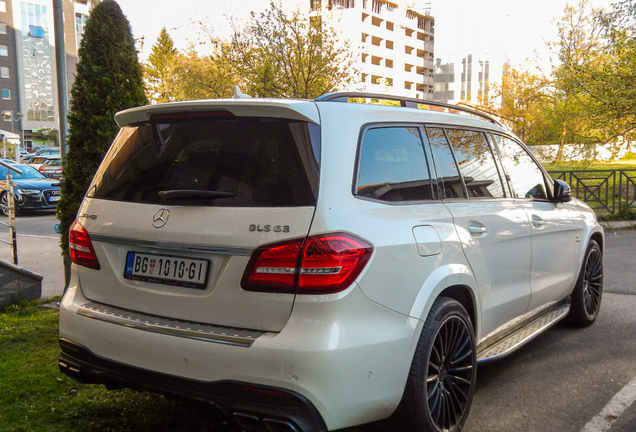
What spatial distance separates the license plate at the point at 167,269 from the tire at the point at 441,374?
1096 millimetres

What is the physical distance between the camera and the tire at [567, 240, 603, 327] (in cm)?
543

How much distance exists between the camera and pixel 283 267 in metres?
2.57

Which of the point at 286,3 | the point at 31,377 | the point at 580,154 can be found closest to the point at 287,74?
the point at 286,3

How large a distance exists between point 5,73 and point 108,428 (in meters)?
109

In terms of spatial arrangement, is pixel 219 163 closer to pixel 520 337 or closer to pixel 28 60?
pixel 520 337

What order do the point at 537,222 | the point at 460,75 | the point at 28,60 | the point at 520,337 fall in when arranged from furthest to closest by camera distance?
1. the point at 460,75
2. the point at 28,60
3. the point at 537,222
4. the point at 520,337

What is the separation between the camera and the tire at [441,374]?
2.93 m

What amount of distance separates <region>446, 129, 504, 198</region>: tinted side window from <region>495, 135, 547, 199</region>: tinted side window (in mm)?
254

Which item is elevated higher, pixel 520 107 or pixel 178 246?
pixel 520 107

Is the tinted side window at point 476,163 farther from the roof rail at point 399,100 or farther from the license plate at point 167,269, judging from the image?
the license plate at point 167,269

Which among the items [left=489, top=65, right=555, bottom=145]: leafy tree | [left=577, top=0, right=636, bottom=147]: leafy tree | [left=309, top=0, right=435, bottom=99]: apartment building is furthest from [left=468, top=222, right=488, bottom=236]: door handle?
[left=309, top=0, right=435, bottom=99]: apartment building

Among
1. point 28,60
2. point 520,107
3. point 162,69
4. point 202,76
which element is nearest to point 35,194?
point 202,76

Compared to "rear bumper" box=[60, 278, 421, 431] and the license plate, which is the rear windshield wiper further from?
"rear bumper" box=[60, 278, 421, 431]

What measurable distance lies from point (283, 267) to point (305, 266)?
9 cm
